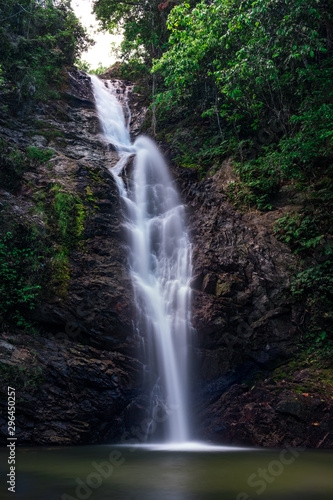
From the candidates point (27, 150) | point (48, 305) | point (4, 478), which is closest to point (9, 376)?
point (48, 305)

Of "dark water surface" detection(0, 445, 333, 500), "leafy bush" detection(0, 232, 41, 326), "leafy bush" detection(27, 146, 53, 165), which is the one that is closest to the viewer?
"dark water surface" detection(0, 445, 333, 500)

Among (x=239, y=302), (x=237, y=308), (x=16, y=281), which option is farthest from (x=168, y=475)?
(x=16, y=281)

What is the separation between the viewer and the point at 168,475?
430 cm

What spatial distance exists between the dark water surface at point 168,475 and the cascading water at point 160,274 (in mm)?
1575

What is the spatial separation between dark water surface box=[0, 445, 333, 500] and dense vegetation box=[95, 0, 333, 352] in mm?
3395

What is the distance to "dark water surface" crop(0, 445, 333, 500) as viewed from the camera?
350 centimetres

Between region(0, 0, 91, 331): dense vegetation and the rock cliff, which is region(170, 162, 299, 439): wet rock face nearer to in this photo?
the rock cliff

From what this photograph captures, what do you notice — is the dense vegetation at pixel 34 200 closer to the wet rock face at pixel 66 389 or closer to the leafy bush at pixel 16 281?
the leafy bush at pixel 16 281

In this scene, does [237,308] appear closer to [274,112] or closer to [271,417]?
[271,417]

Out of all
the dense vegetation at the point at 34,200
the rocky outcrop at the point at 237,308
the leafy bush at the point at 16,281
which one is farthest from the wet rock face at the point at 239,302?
the leafy bush at the point at 16,281

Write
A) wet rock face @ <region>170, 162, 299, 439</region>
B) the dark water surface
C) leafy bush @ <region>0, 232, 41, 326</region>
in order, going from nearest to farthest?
the dark water surface < leafy bush @ <region>0, 232, 41, 326</region> < wet rock face @ <region>170, 162, 299, 439</region>

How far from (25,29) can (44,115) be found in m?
4.68

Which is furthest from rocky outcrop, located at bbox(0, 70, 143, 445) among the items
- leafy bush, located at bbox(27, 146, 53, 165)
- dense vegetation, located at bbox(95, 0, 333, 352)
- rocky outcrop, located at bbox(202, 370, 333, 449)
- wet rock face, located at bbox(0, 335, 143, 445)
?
dense vegetation, located at bbox(95, 0, 333, 352)

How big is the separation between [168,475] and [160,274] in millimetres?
5423
